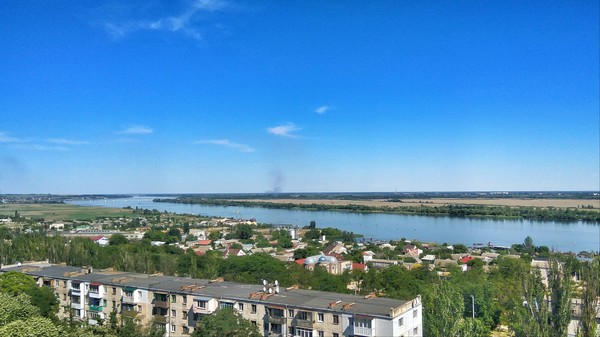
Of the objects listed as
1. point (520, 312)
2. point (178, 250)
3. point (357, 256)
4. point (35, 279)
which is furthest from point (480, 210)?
point (35, 279)

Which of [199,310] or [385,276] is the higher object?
[199,310]

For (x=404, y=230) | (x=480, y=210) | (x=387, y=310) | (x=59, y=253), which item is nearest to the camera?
(x=387, y=310)

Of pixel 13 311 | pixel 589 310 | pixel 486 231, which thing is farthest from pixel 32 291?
pixel 486 231

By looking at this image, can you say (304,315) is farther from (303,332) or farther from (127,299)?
(127,299)

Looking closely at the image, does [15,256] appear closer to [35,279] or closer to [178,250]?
[178,250]

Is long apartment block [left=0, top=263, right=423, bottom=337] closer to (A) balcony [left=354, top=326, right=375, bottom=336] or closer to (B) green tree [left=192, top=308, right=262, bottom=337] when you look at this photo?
(A) balcony [left=354, top=326, right=375, bottom=336]

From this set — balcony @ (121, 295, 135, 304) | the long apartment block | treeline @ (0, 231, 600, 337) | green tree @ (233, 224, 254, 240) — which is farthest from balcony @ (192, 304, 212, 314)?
green tree @ (233, 224, 254, 240)

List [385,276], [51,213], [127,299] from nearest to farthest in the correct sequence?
[127,299] → [385,276] → [51,213]

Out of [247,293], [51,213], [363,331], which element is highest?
[247,293]
